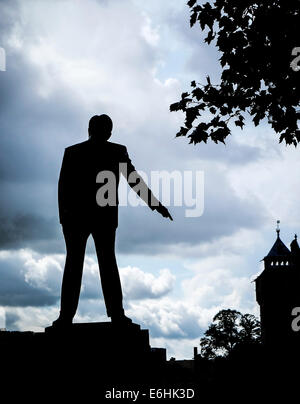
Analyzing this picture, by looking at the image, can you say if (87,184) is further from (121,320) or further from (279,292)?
(279,292)

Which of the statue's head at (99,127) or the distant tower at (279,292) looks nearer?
the statue's head at (99,127)

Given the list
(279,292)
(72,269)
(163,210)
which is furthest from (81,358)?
(279,292)

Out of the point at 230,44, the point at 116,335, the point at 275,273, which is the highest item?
the point at 275,273

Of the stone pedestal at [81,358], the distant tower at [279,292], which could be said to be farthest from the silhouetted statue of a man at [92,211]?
the distant tower at [279,292]

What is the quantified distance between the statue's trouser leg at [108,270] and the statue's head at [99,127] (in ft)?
3.89

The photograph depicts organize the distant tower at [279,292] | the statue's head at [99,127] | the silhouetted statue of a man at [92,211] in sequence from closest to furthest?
the silhouetted statue of a man at [92,211] → the statue's head at [99,127] → the distant tower at [279,292]

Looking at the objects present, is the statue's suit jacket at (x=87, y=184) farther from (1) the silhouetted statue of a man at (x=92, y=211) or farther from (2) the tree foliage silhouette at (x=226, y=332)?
(2) the tree foliage silhouette at (x=226, y=332)

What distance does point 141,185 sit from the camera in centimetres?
750

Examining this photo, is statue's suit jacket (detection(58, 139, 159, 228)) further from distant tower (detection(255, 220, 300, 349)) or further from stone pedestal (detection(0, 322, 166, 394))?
distant tower (detection(255, 220, 300, 349))

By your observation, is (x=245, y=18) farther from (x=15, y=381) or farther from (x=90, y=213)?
(x=15, y=381)

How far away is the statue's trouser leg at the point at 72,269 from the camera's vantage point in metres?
7.05

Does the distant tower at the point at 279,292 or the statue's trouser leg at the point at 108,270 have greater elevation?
the distant tower at the point at 279,292
